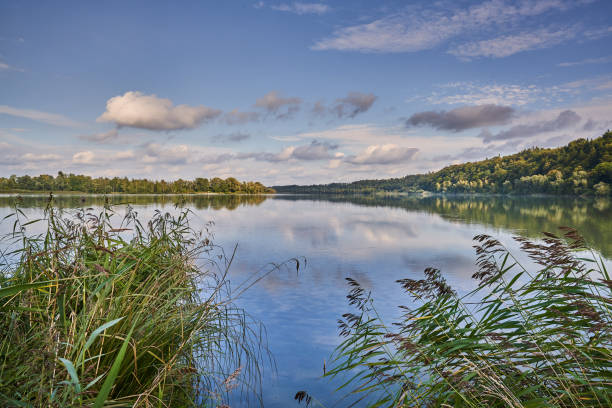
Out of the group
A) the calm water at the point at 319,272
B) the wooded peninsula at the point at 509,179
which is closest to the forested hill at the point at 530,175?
the wooded peninsula at the point at 509,179

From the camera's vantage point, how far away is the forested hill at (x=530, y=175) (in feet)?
261

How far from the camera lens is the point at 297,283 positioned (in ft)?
31.3

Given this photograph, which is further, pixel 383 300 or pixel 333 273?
pixel 333 273

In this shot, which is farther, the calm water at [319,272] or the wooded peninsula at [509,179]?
the wooded peninsula at [509,179]

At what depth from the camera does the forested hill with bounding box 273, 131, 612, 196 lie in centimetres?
7962

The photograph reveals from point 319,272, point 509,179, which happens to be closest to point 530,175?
point 509,179

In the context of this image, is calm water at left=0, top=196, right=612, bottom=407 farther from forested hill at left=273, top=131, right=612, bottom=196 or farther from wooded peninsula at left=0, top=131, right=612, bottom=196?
forested hill at left=273, top=131, right=612, bottom=196

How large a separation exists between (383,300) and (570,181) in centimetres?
9851

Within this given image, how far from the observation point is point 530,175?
103000 mm

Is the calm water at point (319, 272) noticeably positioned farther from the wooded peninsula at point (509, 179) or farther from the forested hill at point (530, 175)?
the forested hill at point (530, 175)

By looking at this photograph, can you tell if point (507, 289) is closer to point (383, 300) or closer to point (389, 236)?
point (383, 300)

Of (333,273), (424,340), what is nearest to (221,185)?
(333,273)

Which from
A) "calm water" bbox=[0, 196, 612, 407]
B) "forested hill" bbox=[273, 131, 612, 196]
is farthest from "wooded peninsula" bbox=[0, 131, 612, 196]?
"calm water" bbox=[0, 196, 612, 407]

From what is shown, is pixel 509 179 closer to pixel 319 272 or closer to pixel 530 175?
pixel 530 175
